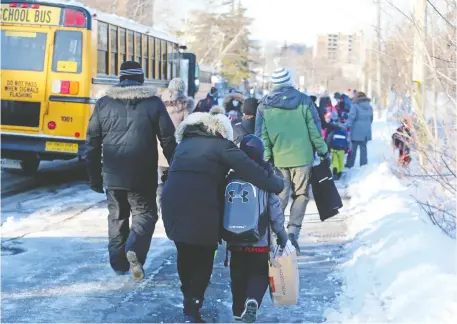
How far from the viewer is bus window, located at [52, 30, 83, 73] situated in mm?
12312

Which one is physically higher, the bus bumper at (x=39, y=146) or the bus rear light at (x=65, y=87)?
the bus rear light at (x=65, y=87)

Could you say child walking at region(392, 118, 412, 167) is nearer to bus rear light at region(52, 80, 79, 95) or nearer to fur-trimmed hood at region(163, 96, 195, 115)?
fur-trimmed hood at region(163, 96, 195, 115)

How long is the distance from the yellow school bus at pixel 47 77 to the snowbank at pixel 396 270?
4.95 metres

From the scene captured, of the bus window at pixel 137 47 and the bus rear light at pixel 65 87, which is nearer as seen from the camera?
the bus rear light at pixel 65 87

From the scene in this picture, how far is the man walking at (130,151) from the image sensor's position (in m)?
6.66

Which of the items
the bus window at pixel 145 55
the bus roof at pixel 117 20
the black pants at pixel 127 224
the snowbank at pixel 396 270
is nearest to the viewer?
the snowbank at pixel 396 270

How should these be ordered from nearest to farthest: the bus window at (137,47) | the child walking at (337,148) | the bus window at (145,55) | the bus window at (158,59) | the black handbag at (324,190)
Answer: the black handbag at (324,190) < the bus window at (137,47) < the bus window at (145,55) < the child walking at (337,148) < the bus window at (158,59)

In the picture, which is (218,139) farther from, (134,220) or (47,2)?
(47,2)

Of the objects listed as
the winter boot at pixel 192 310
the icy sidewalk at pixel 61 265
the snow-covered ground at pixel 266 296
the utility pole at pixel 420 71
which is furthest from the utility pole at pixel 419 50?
the winter boot at pixel 192 310

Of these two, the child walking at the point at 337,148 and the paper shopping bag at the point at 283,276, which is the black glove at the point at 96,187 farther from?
the child walking at the point at 337,148

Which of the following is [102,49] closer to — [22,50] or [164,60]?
[22,50]

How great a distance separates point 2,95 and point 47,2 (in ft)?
5.85

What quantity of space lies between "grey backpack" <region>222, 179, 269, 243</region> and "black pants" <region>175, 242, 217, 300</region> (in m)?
0.25

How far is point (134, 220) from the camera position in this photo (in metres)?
6.80
